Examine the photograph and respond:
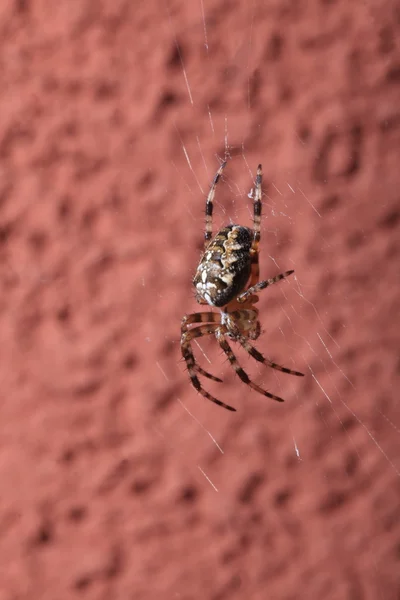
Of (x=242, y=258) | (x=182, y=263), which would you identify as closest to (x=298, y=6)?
(x=182, y=263)

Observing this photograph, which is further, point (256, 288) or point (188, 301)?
point (188, 301)

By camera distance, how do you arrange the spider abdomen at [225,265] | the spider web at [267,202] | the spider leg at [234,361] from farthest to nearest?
the spider web at [267,202], the spider leg at [234,361], the spider abdomen at [225,265]

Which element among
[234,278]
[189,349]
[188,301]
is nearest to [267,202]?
[188,301]

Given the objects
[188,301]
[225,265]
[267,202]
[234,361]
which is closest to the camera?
[225,265]

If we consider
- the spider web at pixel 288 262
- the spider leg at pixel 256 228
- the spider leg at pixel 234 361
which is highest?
the spider web at pixel 288 262

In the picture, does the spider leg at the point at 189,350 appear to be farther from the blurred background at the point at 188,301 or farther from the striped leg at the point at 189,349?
the blurred background at the point at 188,301

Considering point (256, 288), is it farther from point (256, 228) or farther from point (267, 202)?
point (267, 202)

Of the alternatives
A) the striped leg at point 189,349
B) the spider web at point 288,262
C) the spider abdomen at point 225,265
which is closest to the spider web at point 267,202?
the spider web at point 288,262
